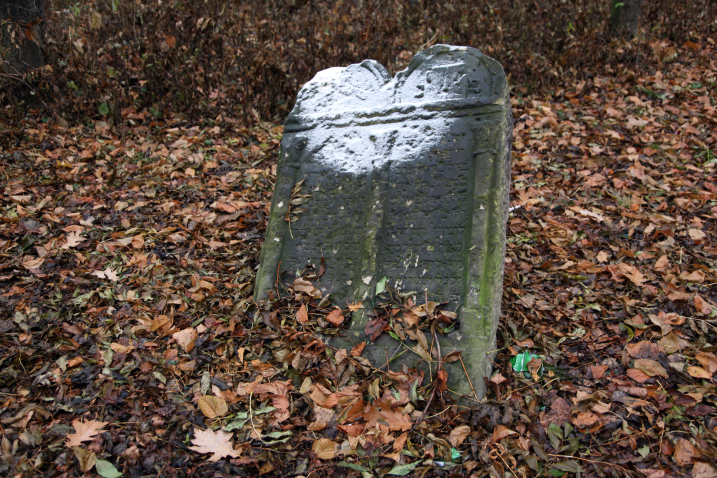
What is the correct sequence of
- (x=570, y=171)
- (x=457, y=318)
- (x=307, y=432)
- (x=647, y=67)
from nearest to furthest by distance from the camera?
(x=307, y=432) → (x=457, y=318) → (x=570, y=171) → (x=647, y=67)

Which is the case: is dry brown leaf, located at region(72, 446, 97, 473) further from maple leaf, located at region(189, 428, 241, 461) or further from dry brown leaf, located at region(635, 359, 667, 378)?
dry brown leaf, located at region(635, 359, 667, 378)

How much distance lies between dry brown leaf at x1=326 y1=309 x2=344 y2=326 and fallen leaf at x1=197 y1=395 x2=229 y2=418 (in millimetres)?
726

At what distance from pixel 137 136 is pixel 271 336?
3642 mm

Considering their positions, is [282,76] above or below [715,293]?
above

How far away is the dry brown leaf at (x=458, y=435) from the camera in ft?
7.67

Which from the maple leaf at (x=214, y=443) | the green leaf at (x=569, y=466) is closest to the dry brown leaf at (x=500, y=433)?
the green leaf at (x=569, y=466)

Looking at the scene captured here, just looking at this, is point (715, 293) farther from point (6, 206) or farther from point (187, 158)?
point (6, 206)

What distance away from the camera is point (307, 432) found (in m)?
2.42

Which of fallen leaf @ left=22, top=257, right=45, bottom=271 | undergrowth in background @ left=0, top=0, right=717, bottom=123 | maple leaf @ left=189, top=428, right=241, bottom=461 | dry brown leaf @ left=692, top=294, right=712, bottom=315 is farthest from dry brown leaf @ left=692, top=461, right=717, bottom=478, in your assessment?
undergrowth in background @ left=0, top=0, right=717, bottom=123

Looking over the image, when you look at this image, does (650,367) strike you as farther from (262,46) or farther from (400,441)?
(262,46)

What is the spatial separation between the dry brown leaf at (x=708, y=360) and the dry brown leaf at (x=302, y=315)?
81.8 inches

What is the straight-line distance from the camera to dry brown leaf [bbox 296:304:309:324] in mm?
2934

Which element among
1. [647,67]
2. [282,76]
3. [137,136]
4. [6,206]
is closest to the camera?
[6,206]

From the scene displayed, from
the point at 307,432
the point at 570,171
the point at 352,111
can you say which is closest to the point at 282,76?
the point at 352,111
